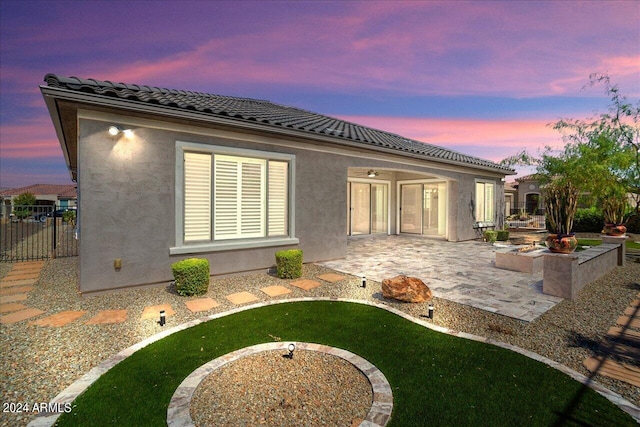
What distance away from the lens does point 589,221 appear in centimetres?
1823

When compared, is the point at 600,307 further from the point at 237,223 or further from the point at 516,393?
the point at 237,223

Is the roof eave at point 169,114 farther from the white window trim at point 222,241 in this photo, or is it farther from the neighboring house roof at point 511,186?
the neighboring house roof at point 511,186

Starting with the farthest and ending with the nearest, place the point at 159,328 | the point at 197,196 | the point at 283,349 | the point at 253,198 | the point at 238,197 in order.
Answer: the point at 253,198 < the point at 238,197 < the point at 197,196 < the point at 159,328 < the point at 283,349

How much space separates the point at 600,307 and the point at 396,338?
4.48 m

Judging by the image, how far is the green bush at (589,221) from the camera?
17828 millimetres

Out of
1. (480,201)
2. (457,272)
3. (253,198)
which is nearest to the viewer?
(253,198)

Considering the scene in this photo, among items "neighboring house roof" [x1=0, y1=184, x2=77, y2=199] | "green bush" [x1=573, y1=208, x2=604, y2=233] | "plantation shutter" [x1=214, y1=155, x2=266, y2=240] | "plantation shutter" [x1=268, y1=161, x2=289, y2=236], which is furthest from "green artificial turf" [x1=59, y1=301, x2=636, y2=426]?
"neighboring house roof" [x1=0, y1=184, x2=77, y2=199]

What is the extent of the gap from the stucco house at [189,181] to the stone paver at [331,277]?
1.33 meters

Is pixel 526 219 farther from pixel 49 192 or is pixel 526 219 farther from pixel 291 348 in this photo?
pixel 49 192

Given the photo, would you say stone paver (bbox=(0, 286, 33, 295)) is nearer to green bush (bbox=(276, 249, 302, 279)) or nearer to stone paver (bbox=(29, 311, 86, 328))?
stone paver (bbox=(29, 311, 86, 328))

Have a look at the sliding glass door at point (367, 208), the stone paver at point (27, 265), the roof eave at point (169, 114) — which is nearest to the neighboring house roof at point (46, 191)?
the stone paver at point (27, 265)

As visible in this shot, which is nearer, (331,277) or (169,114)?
(169,114)

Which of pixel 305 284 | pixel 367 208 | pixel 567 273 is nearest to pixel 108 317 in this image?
pixel 305 284

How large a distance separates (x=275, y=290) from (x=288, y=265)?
965 millimetres
